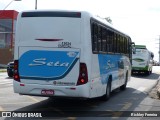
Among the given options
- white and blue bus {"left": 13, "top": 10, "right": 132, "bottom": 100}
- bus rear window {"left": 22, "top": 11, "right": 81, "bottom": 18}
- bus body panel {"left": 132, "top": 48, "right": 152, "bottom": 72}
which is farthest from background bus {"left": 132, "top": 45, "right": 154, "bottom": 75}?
bus rear window {"left": 22, "top": 11, "right": 81, "bottom": 18}

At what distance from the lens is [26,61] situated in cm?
1162

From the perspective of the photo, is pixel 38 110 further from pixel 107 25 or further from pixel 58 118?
pixel 107 25

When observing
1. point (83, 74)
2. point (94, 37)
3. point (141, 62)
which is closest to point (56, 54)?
point (83, 74)

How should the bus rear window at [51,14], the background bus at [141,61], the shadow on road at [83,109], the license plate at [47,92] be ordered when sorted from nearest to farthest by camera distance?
the shadow on road at [83,109] < the license plate at [47,92] < the bus rear window at [51,14] < the background bus at [141,61]

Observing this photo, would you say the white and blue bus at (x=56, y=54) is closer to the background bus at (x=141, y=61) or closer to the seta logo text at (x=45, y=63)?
the seta logo text at (x=45, y=63)

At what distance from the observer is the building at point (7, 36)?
6412 cm

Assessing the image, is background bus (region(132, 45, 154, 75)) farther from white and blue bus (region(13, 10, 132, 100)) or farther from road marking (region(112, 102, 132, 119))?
white and blue bus (region(13, 10, 132, 100))

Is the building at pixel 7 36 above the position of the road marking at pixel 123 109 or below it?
above

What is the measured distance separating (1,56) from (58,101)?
169 feet

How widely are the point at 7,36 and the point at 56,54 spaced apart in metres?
56.3

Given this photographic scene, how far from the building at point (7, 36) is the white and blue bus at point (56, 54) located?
52.3 metres

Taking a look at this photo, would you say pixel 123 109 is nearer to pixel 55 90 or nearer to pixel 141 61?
pixel 55 90

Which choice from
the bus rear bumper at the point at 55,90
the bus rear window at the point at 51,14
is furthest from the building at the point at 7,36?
the bus rear bumper at the point at 55,90

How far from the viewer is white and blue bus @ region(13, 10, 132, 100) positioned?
11.2 meters
